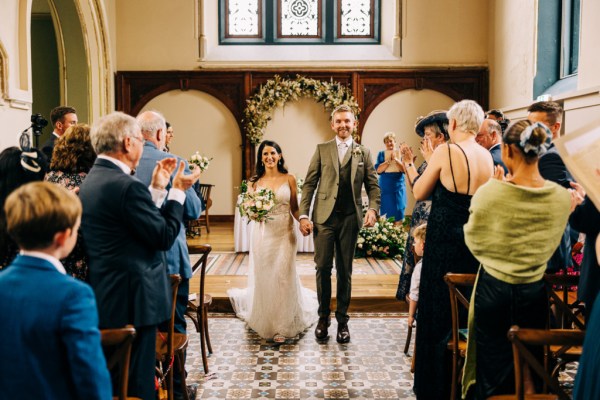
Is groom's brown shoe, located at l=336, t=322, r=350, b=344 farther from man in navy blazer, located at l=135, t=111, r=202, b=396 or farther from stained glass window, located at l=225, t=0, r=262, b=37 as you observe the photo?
stained glass window, located at l=225, t=0, r=262, b=37

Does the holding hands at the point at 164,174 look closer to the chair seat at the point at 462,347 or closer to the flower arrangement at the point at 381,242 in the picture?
the chair seat at the point at 462,347

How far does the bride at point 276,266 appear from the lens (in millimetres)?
4996

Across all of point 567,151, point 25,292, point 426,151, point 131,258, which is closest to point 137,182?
point 131,258

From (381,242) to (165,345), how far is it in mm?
5246

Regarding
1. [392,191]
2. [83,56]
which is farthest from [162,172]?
[83,56]

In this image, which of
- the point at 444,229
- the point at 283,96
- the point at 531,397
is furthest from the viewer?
the point at 283,96

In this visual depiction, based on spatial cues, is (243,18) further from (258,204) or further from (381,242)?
(258,204)

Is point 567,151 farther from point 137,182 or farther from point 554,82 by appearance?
point 554,82

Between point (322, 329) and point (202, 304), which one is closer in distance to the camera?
point (202, 304)

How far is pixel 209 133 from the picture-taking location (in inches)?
452

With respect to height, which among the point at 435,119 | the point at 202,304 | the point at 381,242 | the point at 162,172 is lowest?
the point at 381,242

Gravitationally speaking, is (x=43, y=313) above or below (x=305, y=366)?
above

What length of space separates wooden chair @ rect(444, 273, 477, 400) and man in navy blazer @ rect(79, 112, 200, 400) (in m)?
1.29

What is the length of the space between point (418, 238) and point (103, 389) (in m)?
2.88
